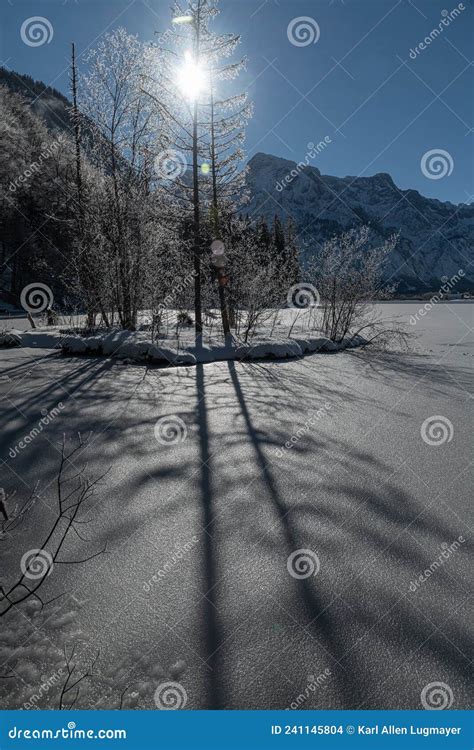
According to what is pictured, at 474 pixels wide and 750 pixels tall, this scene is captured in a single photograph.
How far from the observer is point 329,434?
5102mm

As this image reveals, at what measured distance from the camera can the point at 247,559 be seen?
104 inches

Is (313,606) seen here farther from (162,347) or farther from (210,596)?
(162,347)

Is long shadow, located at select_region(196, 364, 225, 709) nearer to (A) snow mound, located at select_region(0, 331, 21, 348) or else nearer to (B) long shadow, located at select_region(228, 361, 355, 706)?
(B) long shadow, located at select_region(228, 361, 355, 706)

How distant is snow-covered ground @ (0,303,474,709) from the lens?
181 centimetres

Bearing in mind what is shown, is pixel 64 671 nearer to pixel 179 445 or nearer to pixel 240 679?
pixel 240 679

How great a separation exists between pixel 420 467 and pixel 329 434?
1180mm

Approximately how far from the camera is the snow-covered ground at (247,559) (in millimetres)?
1814

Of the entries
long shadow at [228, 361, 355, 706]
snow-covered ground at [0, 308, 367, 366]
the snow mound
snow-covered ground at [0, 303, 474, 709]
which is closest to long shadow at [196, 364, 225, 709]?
snow-covered ground at [0, 303, 474, 709]

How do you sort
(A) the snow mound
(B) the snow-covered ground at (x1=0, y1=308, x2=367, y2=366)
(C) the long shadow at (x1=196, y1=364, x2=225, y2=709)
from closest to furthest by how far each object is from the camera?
(C) the long shadow at (x1=196, y1=364, x2=225, y2=709) < (B) the snow-covered ground at (x1=0, y1=308, x2=367, y2=366) < (A) the snow mound

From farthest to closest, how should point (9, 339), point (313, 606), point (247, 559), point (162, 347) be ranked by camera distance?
point (9, 339), point (162, 347), point (247, 559), point (313, 606)

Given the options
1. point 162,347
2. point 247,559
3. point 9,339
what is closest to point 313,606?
point 247,559

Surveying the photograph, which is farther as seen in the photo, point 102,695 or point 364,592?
point 364,592

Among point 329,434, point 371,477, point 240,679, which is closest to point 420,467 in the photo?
point 371,477

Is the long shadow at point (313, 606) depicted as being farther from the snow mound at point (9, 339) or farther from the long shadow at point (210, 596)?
the snow mound at point (9, 339)
